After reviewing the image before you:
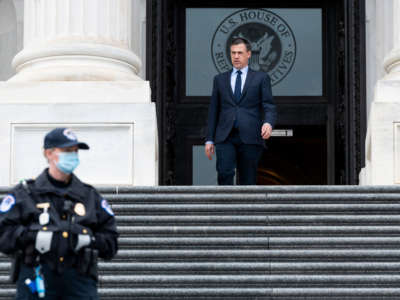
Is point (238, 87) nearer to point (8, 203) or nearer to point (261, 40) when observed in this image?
point (8, 203)

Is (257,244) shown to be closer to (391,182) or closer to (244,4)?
(391,182)

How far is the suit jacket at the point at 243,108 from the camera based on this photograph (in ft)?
38.1

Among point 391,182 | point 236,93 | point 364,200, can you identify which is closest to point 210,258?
point 364,200

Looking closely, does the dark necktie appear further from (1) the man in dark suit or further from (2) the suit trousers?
(2) the suit trousers

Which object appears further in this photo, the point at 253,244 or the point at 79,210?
the point at 253,244

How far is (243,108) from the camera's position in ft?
38.7

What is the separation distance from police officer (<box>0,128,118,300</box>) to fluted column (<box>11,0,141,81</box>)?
246 inches

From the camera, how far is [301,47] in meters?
17.7

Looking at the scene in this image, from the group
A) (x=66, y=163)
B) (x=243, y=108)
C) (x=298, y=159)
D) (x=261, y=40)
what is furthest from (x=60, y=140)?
(x=298, y=159)

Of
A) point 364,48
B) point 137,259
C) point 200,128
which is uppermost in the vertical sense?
point 364,48

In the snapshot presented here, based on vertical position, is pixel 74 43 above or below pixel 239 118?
above

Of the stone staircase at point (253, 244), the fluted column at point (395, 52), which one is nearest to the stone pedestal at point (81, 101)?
the stone staircase at point (253, 244)

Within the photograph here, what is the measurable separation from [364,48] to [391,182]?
4.84 m

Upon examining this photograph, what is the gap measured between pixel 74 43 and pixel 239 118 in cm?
252
